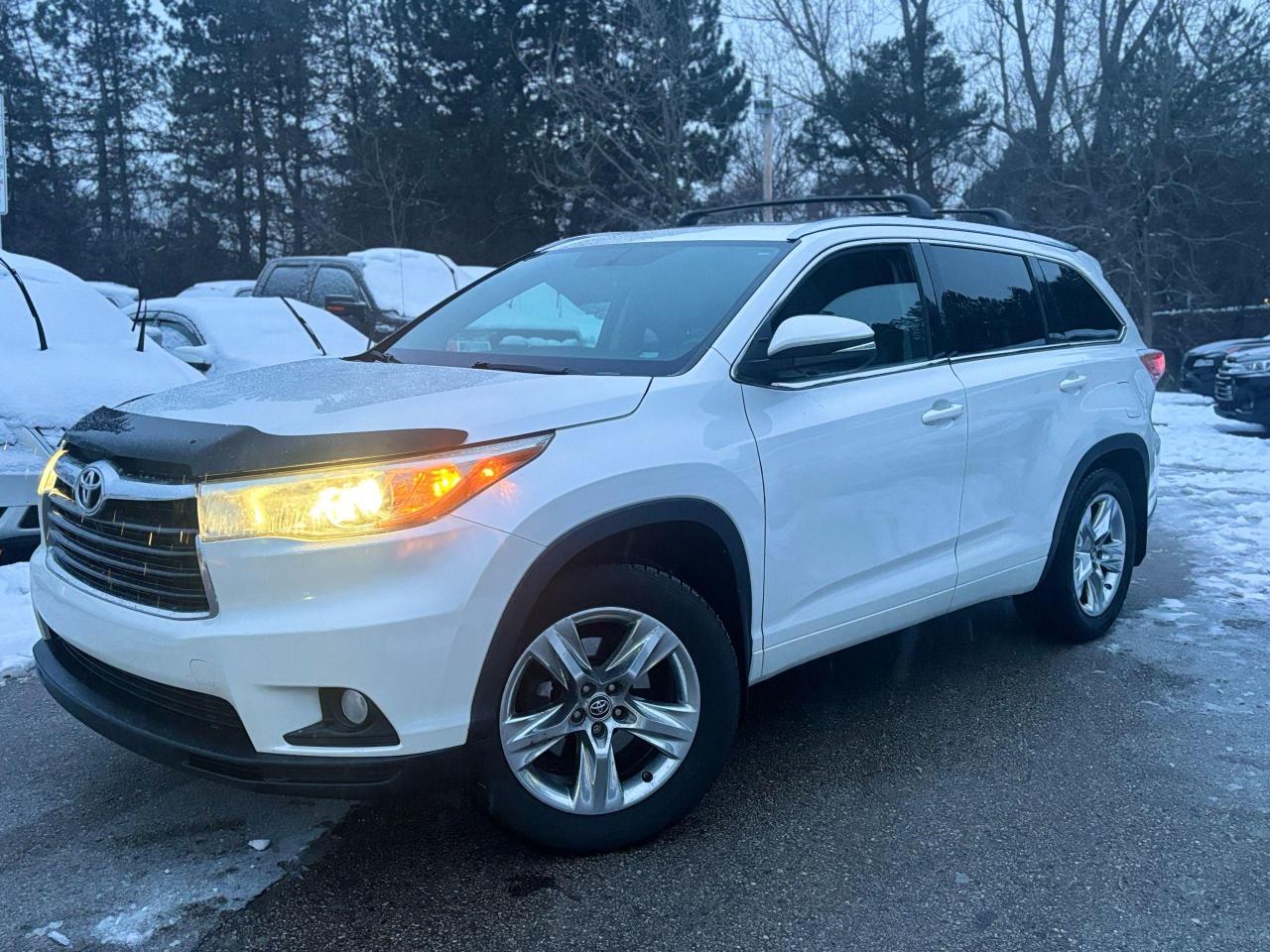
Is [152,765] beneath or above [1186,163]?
beneath

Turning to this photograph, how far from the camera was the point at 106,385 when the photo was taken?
20.2 feet

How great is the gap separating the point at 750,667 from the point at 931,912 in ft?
2.82

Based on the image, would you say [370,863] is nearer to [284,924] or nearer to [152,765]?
[284,924]

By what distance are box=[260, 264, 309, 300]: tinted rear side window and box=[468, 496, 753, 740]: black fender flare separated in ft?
37.6

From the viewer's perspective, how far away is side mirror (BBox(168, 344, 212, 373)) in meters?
8.51

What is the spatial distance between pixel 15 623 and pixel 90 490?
2.52m

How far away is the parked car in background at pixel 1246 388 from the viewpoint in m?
12.4

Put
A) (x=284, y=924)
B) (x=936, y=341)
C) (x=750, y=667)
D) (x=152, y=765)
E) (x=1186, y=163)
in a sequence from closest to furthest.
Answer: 1. (x=284, y=924)
2. (x=750, y=667)
3. (x=152, y=765)
4. (x=936, y=341)
5. (x=1186, y=163)

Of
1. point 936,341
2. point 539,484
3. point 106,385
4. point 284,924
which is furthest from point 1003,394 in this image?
point 106,385

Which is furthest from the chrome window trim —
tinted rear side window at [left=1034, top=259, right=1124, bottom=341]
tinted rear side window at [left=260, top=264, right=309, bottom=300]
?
tinted rear side window at [left=260, top=264, right=309, bottom=300]

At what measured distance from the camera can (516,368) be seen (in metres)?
3.52

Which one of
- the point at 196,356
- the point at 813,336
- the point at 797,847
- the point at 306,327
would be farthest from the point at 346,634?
the point at 196,356

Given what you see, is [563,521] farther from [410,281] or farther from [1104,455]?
[410,281]

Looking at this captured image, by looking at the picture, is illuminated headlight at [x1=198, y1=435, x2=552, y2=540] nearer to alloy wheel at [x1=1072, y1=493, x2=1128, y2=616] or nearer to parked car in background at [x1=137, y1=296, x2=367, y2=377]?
alloy wheel at [x1=1072, y1=493, x2=1128, y2=616]
